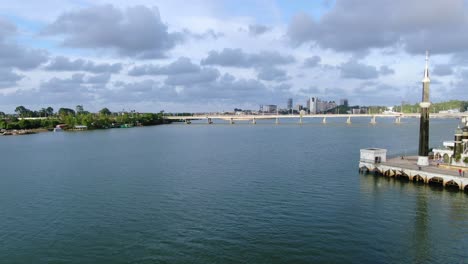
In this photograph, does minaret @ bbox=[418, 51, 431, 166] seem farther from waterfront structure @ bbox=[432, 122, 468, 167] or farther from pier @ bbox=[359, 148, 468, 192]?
waterfront structure @ bbox=[432, 122, 468, 167]

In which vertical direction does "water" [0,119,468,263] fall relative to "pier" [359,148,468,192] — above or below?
below

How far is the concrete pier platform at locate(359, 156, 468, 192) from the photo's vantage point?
1923 inches

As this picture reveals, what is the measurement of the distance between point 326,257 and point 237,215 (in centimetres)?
1205

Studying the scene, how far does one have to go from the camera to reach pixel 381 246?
98.0ft

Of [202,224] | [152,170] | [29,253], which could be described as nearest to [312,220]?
[202,224]

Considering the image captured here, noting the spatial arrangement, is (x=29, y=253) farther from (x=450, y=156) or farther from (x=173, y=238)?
(x=450, y=156)

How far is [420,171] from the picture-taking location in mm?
53094

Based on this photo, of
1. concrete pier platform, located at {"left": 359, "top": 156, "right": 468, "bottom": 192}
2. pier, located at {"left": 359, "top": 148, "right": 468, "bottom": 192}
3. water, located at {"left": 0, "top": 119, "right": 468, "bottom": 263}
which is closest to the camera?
water, located at {"left": 0, "top": 119, "right": 468, "bottom": 263}

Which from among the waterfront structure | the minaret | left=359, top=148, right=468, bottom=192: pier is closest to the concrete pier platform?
left=359, top=148, right=468, bottom=192: pier

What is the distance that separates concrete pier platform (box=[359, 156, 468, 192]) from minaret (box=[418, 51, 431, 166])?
1.42m

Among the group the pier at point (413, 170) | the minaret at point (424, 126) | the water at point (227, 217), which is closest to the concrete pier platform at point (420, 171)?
the pier at point (413, 170)

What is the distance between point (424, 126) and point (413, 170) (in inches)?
313

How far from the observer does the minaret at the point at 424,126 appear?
5644cm

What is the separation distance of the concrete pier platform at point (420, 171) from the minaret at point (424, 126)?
1.42 m
